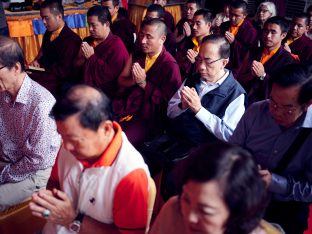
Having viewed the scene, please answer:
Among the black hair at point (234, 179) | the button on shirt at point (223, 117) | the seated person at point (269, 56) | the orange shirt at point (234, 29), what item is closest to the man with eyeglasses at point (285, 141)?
the button on shirt at point (223, 117)

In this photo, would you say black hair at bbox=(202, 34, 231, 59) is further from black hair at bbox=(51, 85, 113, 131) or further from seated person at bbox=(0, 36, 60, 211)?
black hair at bbox=(51, 85, 113, 131)

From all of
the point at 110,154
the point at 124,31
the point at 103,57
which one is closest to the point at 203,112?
the point at 110,154

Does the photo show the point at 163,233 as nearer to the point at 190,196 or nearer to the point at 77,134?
the point at 190,196

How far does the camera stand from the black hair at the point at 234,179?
91 centimetres

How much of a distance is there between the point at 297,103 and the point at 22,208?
4.64ft

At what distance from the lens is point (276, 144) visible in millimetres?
1614

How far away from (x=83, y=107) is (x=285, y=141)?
96cm

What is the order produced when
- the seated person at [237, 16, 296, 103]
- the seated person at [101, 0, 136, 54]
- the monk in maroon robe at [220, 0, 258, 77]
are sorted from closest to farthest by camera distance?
the seated person at [237, 16, 296, 103]
the monk in maroon robe at [220, 0, 258, 77]
the seated person at [101, 0, 136, 54]

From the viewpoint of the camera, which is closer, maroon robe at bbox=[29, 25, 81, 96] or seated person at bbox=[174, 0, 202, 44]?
maroon robe at bbox=[29, 25, 81, 96]

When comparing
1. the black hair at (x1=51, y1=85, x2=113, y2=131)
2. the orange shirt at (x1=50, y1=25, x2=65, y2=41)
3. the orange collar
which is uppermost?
the black hair at (x1=51, y1=85, x2=113, y2=131)

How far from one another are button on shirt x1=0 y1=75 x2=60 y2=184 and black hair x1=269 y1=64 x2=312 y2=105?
43.2 inches

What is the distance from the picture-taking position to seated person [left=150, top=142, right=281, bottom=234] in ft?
2.98

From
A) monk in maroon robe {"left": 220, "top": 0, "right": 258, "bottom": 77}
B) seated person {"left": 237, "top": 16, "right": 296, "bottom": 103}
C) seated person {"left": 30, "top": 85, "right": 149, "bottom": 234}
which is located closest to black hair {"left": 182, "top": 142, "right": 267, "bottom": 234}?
seated person {"left": 30, "top": 85, "right": 149, "bottom": 234}

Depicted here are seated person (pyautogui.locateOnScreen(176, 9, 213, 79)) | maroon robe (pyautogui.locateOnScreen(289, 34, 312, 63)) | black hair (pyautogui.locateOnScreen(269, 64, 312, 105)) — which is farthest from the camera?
maroon robe (pyautogui.locateOnScreen(289, 34, 312, 63))
